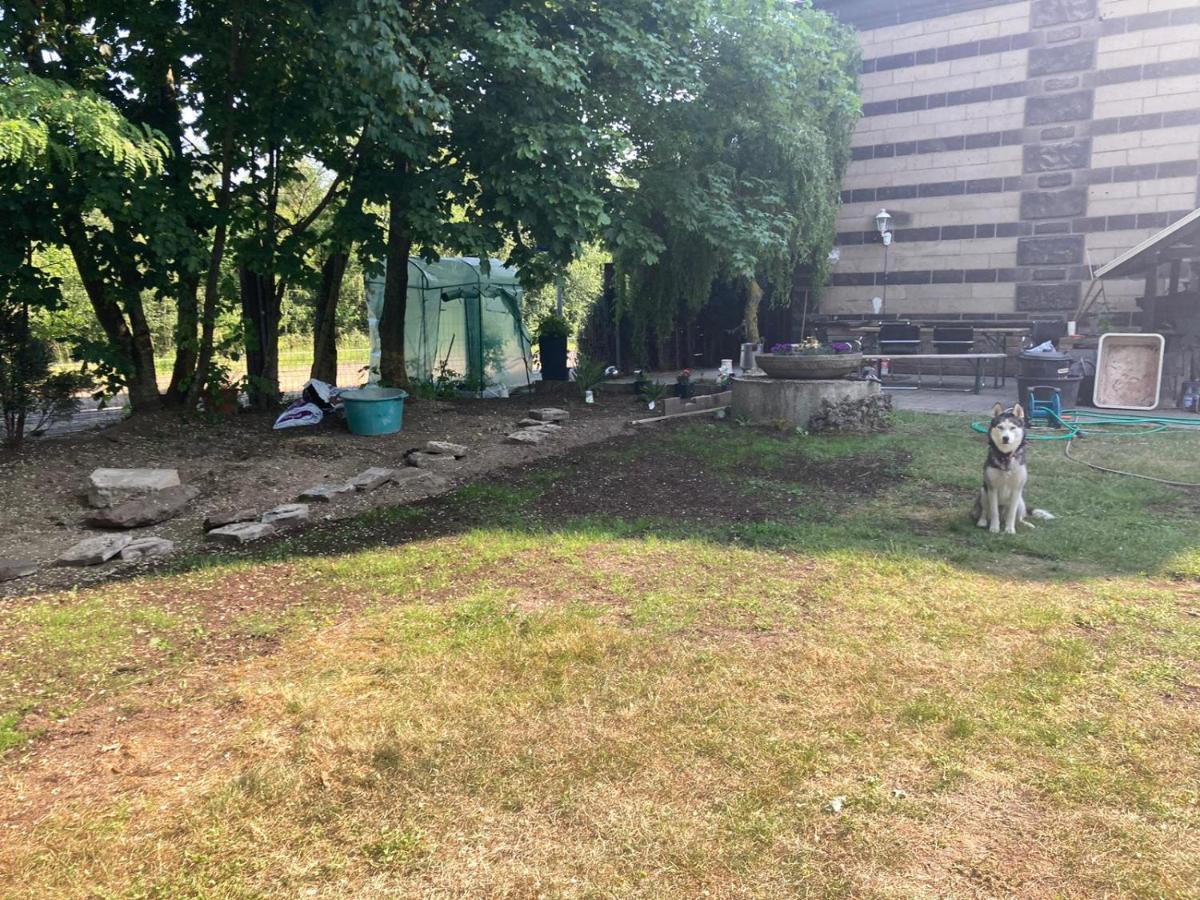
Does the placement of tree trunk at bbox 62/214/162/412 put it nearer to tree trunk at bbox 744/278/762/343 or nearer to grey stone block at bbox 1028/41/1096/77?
tree trunk at bbox 744/278/762/343

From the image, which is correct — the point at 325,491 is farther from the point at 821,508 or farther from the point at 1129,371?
the point at 1129,371

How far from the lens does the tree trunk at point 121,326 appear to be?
25.7ft

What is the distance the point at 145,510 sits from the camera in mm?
5961

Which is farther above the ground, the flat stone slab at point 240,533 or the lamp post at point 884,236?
the lamp post at point 884,236

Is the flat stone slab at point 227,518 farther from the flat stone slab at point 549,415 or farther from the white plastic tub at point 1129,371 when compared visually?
the white plastic tub at point 1129,371

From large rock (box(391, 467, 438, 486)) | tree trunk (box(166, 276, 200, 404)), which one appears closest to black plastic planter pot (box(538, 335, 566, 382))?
tree trunk (box(166, 276, 200, 404))

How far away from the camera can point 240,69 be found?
331 inches

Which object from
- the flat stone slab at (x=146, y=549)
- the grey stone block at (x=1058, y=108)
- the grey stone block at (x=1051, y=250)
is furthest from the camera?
the grey stone block at (x=1051, y=250)

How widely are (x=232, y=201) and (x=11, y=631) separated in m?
6.38

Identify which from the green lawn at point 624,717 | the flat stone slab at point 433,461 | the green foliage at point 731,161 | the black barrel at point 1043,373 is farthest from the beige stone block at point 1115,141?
the flat stone slab at point 433,461

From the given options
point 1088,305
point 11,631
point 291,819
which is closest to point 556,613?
point 291,819

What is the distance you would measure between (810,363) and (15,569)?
8044 millimetres

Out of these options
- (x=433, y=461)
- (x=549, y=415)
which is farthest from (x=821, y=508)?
(x=549, y=415)

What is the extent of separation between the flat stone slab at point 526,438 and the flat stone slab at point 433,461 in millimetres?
Result: 1056
